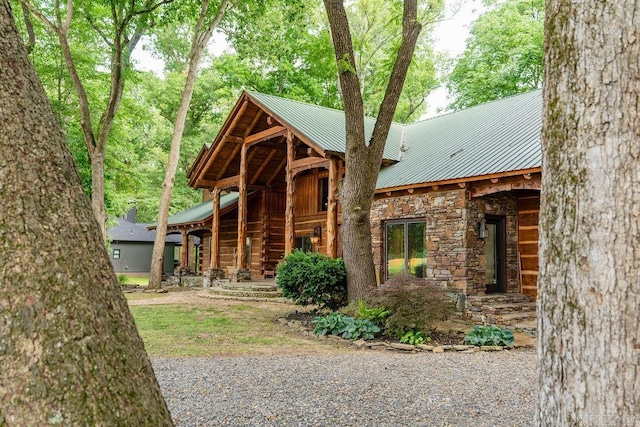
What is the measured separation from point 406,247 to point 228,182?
9918mm

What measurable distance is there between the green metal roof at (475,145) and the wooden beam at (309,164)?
1935mm

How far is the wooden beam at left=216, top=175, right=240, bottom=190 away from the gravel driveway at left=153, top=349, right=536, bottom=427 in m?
13.9

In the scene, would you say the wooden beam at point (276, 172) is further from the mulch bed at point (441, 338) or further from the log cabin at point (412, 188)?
the mulch bed at point (441, 338)

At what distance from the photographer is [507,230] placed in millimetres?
12234

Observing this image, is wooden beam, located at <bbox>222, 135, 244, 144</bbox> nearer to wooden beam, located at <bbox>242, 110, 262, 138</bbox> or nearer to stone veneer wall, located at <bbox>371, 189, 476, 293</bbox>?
wooden beam, located at <bbox>242, 110, 262, 138</bbox>

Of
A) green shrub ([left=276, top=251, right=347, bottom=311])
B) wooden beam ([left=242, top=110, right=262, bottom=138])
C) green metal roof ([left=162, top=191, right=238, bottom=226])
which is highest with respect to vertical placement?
wooden beam ([left=242, top=110, right=262, bottom=138])

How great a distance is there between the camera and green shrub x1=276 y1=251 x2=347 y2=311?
34.9 feet

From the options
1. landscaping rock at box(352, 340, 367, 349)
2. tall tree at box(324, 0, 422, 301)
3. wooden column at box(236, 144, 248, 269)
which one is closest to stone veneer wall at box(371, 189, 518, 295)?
tall tree at box(324, 0, 422, 301)

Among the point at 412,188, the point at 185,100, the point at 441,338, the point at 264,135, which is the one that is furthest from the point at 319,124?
the point at 441,338

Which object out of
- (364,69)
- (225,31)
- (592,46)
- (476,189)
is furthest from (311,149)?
(364,69)

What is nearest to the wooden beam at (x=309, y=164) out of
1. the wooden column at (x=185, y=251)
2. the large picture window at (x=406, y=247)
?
the large picture window at (x=406, y=247)

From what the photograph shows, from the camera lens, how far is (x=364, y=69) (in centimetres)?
2953

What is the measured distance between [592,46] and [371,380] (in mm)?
4337

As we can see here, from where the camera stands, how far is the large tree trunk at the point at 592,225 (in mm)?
2012
